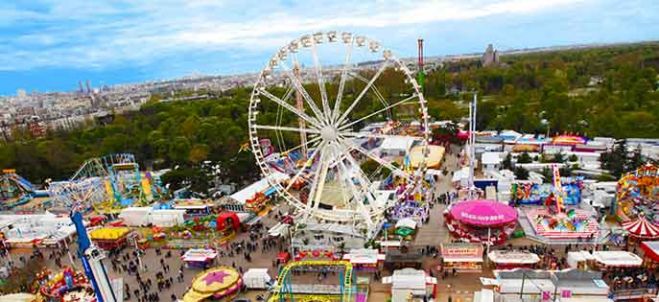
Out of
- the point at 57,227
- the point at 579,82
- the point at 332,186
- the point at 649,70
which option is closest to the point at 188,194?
the point at 57,227

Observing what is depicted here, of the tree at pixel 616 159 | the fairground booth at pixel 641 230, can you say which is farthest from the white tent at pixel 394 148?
the fairground booth at pixel 641 230

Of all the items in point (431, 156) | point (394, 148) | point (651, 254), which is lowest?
point (651, 254)

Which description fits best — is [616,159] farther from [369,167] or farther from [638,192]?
[369,167]

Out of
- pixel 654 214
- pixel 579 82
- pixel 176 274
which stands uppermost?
pixel 579 82

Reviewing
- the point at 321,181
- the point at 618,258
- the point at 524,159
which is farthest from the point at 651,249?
the point at 524,159

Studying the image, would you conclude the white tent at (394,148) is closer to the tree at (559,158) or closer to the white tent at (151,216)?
the tree at (559,158)

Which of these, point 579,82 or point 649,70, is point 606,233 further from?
point 579,82

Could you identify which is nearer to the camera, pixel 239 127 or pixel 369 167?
pixel 369 167
